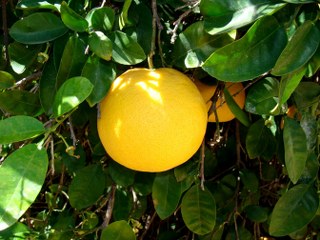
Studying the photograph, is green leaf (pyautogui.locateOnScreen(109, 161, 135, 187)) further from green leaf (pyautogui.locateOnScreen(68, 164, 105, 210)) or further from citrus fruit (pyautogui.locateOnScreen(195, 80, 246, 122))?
citrus fruit (pyautogui.locateOnScreen(195, 80, 246, 122))

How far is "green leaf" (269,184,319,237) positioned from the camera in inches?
40.3

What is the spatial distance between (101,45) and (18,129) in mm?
189

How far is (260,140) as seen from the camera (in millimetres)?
1127

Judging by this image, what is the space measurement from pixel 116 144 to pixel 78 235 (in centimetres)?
47

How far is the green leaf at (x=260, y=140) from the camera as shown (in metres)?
1.11

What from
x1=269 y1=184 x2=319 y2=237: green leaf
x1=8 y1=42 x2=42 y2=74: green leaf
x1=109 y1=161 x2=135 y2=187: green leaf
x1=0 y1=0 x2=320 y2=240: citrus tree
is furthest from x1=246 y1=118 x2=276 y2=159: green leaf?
x1=8 y1=42 x2=42 y2=74: green leaf

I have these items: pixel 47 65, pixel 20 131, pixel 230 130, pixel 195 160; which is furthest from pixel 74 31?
pixel 230 130

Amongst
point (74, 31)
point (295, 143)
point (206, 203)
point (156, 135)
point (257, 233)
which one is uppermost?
point (74, 31)

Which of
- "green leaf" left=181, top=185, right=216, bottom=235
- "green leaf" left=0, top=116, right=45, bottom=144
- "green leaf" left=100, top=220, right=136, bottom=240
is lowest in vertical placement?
"green leaf" left=181, top=185, right=216, bottom=235

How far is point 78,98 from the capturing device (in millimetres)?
769

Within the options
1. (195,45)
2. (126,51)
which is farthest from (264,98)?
(126,51)

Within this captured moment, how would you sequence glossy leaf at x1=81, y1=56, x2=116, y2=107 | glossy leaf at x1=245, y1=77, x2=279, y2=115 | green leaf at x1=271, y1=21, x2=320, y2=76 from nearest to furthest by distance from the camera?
green leaf at x1=271, y1=21, x2=320, y2=76, glossy leaf at x1=81, y1=56, x2=116, y2=107, glossy leaf at x1=245, y1=77, x2=279, y2=115

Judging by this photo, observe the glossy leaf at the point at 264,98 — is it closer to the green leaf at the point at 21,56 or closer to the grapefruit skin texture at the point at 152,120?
the grapefruit skin texture at the point at 152,120

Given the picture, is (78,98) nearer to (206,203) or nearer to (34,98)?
(34,98)
